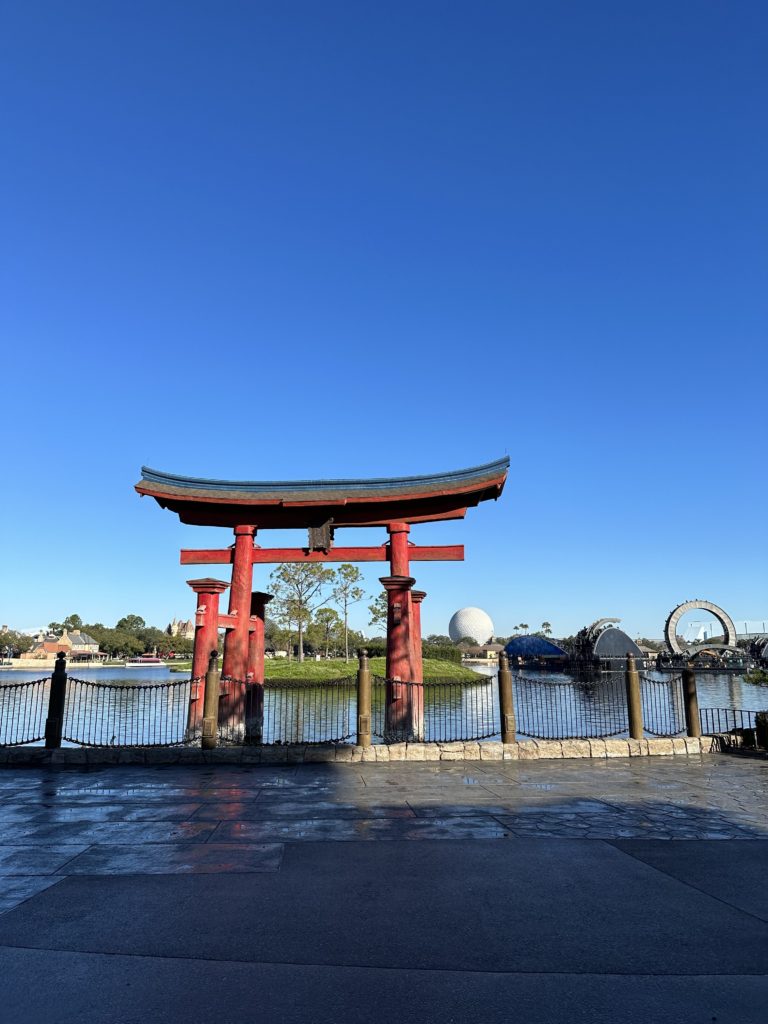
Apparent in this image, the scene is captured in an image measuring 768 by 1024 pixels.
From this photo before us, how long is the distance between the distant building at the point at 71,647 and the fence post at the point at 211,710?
315 feet

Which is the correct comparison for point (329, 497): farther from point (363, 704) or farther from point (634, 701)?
point (634, 701)

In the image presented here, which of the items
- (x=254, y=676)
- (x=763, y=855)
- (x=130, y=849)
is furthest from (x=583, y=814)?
(x=254, y=676)

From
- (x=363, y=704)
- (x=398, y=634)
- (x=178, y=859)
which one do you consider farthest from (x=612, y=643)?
(x=178, y=859)

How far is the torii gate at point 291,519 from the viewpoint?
15570mm

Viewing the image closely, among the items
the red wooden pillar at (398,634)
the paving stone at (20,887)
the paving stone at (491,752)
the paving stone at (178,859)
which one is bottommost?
the paving stone at (491,752)

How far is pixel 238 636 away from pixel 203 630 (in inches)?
34.2

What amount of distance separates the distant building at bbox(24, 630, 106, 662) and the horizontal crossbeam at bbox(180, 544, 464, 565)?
92.2 metres

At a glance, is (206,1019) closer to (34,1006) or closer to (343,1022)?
(343,1022)

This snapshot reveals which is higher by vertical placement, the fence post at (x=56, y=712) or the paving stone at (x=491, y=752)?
the fence post at (x=56, y=712)

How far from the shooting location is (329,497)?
52.7 feet

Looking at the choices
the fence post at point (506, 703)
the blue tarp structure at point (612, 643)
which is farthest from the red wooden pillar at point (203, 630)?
the blue tarp structure at point (612, 643)

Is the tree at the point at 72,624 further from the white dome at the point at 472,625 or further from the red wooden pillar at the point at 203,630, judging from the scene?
the red wooden pillar at the point at 203,630

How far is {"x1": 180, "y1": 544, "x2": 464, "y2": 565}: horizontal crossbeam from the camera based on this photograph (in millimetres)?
16281

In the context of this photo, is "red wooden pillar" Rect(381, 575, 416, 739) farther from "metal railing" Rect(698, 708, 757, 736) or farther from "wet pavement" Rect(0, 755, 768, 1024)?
"metal railing" Rect(698, 708, 757, 736)
